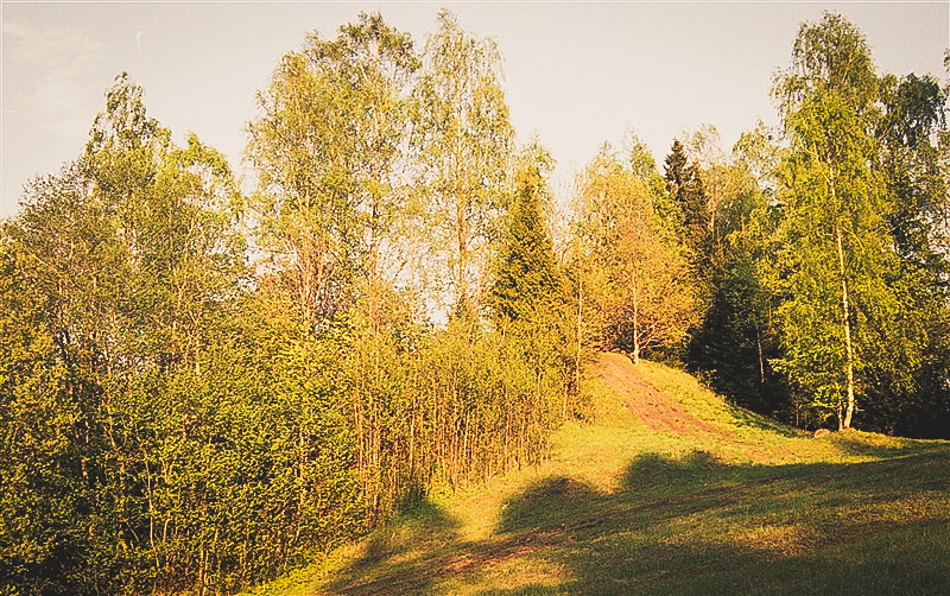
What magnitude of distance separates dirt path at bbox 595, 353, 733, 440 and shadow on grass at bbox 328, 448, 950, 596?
40.5ft

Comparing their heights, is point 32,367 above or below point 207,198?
below

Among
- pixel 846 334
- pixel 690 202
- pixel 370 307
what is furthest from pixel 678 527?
pixel 690 202

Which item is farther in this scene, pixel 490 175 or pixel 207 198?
pixel 490 175

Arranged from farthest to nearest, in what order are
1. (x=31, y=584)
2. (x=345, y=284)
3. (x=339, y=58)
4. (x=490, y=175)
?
1. (x=490, y=175)
2. (x=339, y=58)
3. (x=345, y=284)
4. (x=31, y=584)

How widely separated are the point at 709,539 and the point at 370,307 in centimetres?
1714

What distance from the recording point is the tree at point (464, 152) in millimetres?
34219

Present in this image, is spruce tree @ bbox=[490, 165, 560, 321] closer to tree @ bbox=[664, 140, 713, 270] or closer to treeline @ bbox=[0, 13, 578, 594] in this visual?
treeline @ bbox=[0, 13, 578, 594]

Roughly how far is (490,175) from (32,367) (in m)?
24.5

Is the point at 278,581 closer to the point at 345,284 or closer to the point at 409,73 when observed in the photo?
the point at 345,284

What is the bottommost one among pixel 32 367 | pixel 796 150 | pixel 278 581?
pixel 278 581

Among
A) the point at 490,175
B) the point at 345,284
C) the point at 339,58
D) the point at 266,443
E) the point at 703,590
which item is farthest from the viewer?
the point at 490,175

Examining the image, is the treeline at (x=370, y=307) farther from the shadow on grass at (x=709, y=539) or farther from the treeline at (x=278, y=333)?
the shadow on grass at (x=709, y=539)

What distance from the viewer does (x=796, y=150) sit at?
111ft

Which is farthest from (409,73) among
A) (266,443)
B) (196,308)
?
(266,443)
